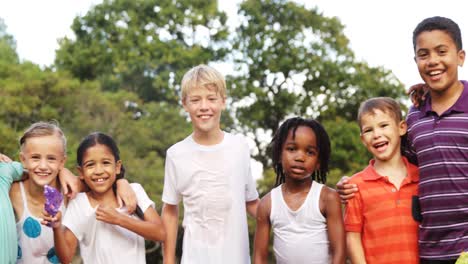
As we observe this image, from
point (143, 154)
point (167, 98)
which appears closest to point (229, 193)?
point (143, 154)

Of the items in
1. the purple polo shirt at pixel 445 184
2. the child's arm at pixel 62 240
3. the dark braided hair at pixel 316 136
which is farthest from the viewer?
the dark braided hair at pixel 316 136

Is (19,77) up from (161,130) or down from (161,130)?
up

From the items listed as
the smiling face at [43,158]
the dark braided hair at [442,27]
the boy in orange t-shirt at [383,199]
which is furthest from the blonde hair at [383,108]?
the smiling face at [43,158]

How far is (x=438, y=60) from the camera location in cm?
365

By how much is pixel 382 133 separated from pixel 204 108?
1.03 meters

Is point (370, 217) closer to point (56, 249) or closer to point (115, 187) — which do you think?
point (115, 187)

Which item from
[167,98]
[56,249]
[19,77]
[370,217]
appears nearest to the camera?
[370,217]

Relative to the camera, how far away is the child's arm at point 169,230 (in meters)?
4.21

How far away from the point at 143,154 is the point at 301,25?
7015 mm

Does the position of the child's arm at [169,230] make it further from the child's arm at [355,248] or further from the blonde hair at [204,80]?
the child's arm at [355,248]

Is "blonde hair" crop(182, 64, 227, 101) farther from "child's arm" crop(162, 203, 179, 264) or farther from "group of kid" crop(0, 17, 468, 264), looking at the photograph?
"child's arm" crop(162, 203, 179, 264)

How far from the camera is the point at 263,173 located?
59.2ft

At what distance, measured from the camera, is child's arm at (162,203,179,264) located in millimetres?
4215

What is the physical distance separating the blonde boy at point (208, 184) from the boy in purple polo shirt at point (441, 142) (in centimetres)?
68
